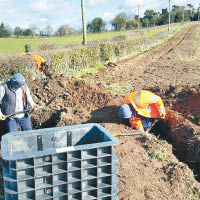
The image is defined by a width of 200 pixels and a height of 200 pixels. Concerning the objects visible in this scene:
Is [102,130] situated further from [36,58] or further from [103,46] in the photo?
[103,46]

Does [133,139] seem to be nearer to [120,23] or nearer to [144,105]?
[144,105]

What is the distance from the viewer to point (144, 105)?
219 inches

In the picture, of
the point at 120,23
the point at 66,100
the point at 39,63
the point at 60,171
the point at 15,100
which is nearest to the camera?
the point at 60,171

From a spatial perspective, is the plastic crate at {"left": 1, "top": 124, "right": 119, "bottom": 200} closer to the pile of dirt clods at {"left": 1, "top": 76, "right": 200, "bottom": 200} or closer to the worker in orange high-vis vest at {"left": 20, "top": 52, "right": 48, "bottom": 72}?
the pile of dirt clods at {"left": 1, "top": 76, "right": 200, "bottom": 200}

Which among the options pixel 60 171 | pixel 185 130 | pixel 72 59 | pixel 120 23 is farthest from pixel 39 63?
pixel 120 23

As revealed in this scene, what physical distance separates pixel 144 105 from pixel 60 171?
10.8ft

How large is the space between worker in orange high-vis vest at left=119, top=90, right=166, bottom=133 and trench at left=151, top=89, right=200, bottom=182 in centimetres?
50

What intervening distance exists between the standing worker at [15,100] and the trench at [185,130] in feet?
9.00

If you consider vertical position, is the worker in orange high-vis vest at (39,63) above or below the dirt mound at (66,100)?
above

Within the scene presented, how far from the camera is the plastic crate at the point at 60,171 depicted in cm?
251

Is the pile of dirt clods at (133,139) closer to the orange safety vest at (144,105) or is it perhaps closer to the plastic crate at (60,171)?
the orange safety vest at (144,105)

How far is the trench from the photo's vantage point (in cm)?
520

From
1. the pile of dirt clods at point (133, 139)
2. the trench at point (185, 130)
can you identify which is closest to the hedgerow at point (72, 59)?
the pile of dirt clods at point (133, 139)

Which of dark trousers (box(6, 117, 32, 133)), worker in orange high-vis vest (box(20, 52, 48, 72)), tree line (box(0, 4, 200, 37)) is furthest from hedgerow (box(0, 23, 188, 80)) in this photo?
tree line (box(0, 4, 200, 37))
